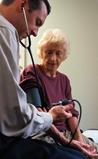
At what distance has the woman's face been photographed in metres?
1.90

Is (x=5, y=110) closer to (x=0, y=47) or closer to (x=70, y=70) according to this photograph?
(x=0, y=47)

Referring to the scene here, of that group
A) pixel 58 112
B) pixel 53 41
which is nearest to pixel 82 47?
pixel 53 41

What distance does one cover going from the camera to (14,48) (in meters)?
1.07

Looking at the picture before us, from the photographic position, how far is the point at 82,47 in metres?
3.14

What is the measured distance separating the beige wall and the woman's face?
3.84 ft

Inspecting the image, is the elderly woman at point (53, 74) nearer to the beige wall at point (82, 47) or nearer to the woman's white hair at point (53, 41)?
the woman's white hair at point (53, 41)

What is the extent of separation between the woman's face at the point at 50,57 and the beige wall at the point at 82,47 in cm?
117

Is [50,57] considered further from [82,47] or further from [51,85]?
[82,47]

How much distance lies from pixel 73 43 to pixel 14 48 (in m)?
2.11

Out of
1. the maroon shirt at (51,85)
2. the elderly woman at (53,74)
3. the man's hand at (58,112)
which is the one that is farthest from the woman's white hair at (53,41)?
the man's hand at (58,112)

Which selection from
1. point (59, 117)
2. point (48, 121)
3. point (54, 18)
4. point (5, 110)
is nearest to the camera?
point (5, 110)

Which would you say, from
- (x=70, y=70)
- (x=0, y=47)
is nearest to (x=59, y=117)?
(x=0, y=47)

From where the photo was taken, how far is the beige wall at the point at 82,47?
3.11 metres

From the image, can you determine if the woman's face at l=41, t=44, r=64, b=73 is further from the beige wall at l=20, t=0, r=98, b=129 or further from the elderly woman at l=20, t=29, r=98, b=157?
the beige wall at l=20, t=0, r=98, b=129
